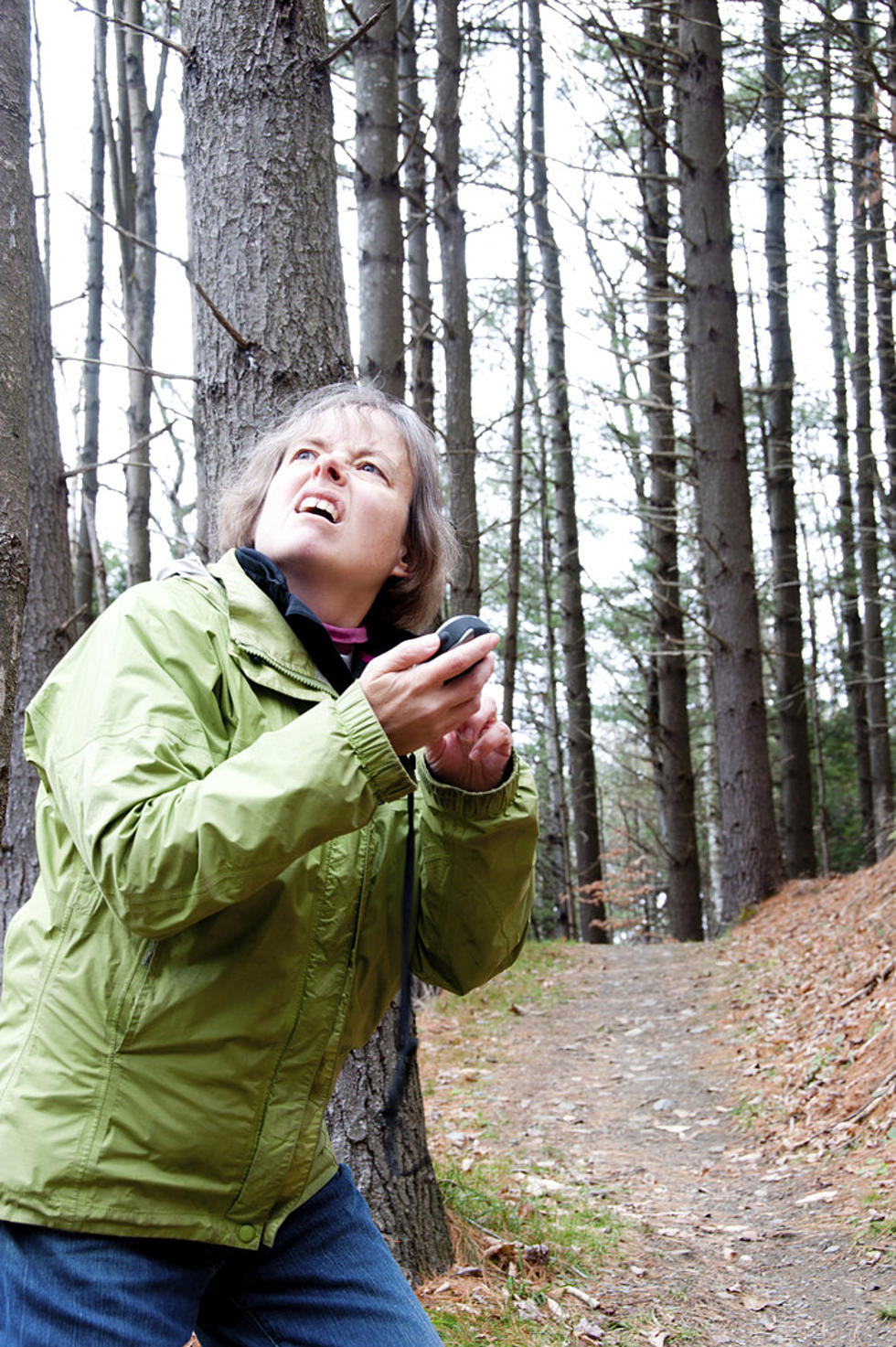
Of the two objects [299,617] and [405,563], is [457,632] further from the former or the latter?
[405,563]

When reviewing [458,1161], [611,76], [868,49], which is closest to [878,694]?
[611,76]

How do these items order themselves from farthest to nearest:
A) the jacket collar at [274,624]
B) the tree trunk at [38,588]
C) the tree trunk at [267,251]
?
the tree trunk at [38,588]
the tree trunk at [267,251]
the jacket collar at [274,624]

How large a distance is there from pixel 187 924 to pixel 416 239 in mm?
10763

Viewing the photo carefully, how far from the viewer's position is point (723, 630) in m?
11.1

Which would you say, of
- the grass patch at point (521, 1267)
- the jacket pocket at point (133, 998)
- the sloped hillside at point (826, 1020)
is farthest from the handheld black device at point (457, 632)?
the sloped hillside at point (826, 1020)

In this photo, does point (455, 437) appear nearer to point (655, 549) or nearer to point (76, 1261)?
point (655, 549)

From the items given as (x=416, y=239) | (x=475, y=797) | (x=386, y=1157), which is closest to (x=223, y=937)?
(x=475, y=797)

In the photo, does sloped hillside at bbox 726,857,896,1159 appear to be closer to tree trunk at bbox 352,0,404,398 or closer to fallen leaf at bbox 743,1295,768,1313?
fallen leaf at bbox 743,1295,768,1313

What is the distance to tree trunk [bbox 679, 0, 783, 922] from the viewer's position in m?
10.9

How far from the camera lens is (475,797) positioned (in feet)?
6.37

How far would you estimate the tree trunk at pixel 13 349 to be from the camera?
2055 mm

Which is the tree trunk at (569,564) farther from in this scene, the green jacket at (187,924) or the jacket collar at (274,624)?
the green jacket at (187,924)

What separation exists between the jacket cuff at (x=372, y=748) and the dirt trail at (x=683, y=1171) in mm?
2774

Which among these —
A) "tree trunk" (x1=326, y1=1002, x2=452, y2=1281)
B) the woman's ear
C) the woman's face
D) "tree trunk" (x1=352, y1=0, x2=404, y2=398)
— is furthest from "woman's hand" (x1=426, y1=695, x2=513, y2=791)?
"tree trunk" (x1=352, y1=0, x2=404, y2=398)
